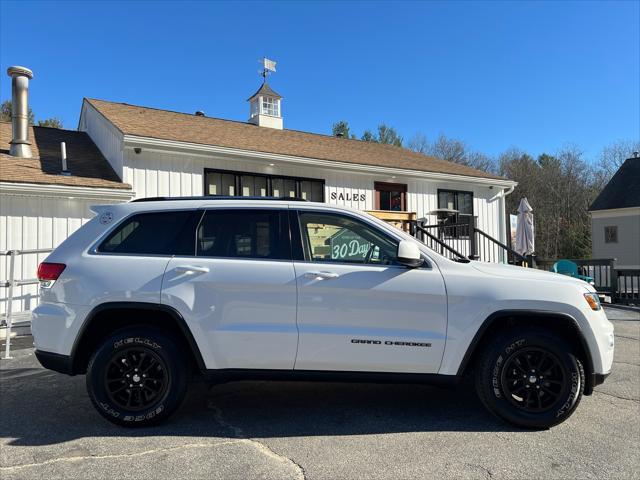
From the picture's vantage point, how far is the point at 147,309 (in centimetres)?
376

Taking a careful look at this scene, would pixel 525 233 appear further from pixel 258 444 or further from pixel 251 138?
pixel 258 444

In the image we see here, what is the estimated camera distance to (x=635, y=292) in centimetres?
1302

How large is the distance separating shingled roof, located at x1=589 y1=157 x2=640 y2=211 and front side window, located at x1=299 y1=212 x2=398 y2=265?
27.4 m

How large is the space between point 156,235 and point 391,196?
10794 millimetres

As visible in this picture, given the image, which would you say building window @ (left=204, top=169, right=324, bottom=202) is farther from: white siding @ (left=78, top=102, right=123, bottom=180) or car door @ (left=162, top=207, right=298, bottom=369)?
car door @ (left=162, top=207, right=298, bottom=369)

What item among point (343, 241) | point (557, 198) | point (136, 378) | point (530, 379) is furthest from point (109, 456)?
point (557, 198)

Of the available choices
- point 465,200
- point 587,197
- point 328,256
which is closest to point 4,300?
point 328,256

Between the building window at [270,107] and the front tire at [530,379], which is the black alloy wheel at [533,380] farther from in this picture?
the building window at [270,107]

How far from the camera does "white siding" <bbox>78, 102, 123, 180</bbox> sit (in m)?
10.3

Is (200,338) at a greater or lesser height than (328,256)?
lesser

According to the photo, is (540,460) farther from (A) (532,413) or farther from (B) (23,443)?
(B) (23,443)

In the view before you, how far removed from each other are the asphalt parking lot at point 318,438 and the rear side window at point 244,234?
4.72ft

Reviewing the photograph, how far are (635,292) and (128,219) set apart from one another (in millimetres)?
13918

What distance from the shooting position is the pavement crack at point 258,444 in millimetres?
3115
